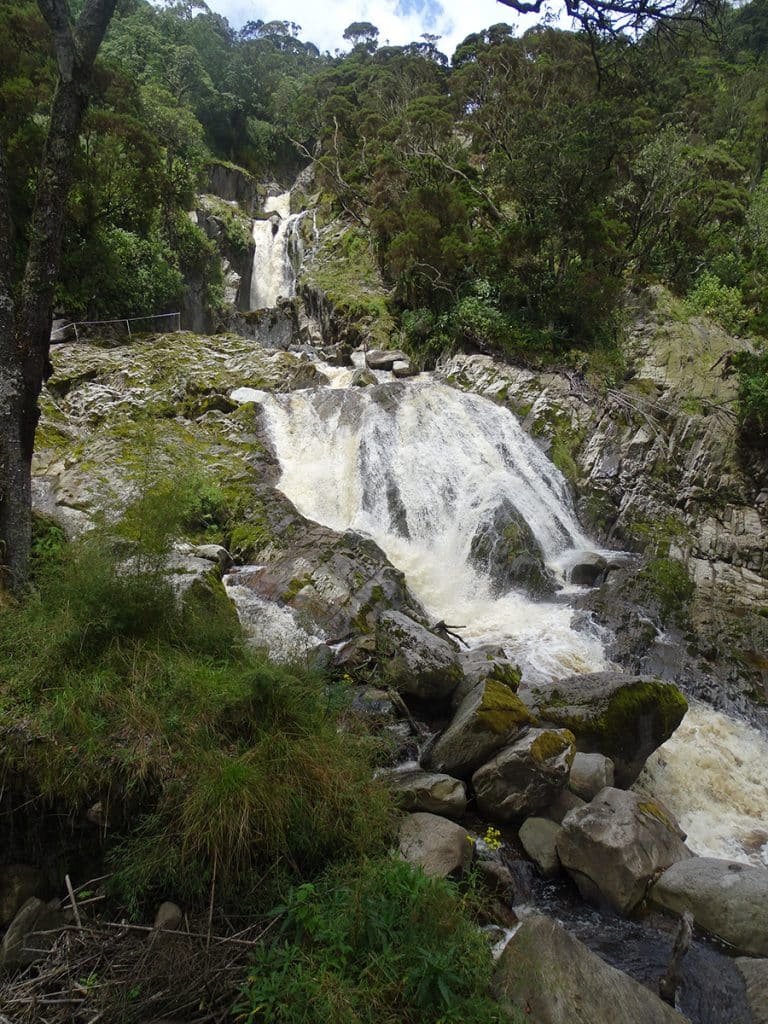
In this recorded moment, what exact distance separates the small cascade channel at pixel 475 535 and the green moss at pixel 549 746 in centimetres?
88

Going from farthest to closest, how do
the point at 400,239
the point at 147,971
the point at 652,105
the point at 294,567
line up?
the point at 652,105 → the point at 400,239 → the point at 294,567 → the point at 147,971

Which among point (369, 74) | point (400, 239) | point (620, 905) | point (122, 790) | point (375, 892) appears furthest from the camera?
point (369, 74)

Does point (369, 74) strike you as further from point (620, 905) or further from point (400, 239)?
point (620, 905)

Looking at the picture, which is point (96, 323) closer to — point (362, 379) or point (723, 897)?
point (362, 379)

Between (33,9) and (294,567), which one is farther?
(33,9)

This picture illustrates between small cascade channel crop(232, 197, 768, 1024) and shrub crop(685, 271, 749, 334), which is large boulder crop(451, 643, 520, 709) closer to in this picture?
small cascade channel crop(232, 197, 768, 1024)

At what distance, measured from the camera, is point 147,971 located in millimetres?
2803

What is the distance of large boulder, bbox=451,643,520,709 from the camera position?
6.16 metres

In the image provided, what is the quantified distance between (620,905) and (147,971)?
3509 millimetres

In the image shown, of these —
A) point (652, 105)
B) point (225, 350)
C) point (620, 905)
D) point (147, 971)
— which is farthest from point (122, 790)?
point (652, 105)

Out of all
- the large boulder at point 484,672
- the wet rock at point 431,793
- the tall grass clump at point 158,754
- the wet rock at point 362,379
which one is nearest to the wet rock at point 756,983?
the wet rock at point 431,793

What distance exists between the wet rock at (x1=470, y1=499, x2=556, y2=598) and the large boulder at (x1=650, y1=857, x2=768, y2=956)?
19.4 ft

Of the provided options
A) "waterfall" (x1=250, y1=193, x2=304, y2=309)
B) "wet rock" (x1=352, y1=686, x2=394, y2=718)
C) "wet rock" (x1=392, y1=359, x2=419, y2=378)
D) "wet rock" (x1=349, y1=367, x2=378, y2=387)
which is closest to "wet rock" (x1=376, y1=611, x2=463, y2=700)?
"wet rock" (x1=352, y1=686, x2=394, y2=718)

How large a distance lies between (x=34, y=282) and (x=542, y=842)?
719cm
